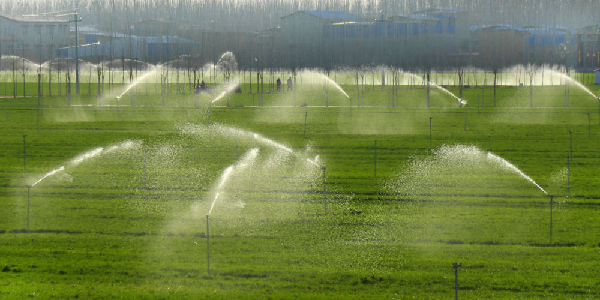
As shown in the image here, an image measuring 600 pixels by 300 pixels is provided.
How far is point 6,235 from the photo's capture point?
64.8ft

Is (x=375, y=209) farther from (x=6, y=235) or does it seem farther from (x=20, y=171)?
(x=20, y=171)

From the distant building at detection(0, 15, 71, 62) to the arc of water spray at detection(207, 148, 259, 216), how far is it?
134 metres

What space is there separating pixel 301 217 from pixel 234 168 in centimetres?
1037

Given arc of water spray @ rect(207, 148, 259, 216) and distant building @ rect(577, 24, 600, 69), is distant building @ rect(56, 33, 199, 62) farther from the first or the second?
arc of water spray @ rect(207, 148, 259, 216)

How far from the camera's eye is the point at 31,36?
16825 cm

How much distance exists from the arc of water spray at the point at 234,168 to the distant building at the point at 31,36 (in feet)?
441

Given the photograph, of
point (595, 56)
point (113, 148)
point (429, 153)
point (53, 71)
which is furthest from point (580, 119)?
point (53, 71)

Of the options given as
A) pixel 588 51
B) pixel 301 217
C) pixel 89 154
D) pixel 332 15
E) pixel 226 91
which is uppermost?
pixel 332 15

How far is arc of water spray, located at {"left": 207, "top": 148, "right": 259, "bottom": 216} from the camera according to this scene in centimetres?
2601

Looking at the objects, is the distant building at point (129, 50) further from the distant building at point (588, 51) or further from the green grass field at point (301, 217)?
the green grass field at point (301, 217)

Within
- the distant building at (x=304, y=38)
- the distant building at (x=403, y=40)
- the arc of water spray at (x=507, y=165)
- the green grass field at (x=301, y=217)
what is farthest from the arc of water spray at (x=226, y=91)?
the distant building at (x=403, y=40)

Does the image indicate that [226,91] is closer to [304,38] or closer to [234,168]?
[304,38]

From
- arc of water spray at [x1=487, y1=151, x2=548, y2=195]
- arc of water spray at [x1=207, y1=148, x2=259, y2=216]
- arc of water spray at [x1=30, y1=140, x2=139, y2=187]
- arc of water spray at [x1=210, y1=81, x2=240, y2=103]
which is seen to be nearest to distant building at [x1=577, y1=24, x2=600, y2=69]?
arc of water spray at [x1=210, y1=81, x2=240, y2=103]

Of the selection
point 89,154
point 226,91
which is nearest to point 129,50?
point 226,91
